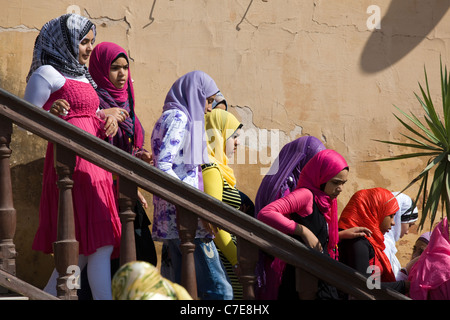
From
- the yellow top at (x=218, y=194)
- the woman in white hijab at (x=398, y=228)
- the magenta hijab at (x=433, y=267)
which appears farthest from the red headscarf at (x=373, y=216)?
the yellow top at (x=218, y=194)

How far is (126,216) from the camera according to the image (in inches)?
166

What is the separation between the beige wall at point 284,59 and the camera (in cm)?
631

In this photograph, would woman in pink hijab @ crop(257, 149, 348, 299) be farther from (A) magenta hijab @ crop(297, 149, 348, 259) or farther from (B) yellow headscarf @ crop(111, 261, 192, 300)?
(B) yellow headscarf @ crop(111, 261, 192, 300)

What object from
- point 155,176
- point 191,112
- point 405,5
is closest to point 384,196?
point 191,112

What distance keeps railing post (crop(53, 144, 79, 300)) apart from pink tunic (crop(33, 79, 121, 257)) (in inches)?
9.5

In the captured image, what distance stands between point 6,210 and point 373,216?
235 cm

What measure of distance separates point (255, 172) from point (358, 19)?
1.51 meters

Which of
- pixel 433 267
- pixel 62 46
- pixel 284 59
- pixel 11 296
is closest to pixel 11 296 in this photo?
pixel 11 296

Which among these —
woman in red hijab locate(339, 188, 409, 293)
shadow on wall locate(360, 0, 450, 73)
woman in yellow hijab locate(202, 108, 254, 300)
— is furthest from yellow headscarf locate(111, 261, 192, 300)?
shadow on wall locate(360, 0, 450, 73)

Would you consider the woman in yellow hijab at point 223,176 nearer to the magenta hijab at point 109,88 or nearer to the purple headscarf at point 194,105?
the purple headscarf at point 194,105

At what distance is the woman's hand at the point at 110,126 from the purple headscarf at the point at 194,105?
44 cm

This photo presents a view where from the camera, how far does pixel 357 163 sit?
6.85 metres

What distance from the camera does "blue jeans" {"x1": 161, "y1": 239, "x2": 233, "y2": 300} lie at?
481 centimetres
